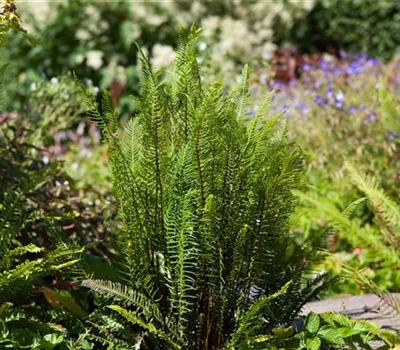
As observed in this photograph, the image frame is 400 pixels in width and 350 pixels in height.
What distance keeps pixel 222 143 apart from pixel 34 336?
77 centimetres

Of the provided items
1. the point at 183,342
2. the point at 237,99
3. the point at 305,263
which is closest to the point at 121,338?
the point at 183,342

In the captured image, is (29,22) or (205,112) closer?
(205,112)

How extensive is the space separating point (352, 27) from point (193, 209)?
872cm

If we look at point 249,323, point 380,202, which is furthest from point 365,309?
point 249,323

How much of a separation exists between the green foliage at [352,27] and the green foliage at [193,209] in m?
7.95

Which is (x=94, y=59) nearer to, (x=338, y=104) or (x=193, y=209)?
(x=338, y=104)

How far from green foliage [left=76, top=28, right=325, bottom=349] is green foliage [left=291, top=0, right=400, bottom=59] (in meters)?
7.95

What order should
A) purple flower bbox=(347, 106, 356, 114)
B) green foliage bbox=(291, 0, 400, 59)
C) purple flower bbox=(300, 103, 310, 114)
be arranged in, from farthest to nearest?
green foliage bbox=(291, 0, 400, 59), purple flower bbox=(300, 103, 310, 114), purple flower bbox=(347, 106, 356, 114)

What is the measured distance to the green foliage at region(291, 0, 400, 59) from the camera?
10.3m

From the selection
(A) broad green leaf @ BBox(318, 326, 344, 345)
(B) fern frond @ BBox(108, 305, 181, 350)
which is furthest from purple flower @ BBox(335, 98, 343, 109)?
(B) fern frond @ BBox(108, 305, 181, 350)

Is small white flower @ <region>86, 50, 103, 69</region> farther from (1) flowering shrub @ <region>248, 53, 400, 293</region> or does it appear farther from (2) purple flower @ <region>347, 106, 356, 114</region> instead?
(2) purple flower @ <region>347, 106, 356, 114</region>

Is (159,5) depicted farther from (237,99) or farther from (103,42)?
(237,99)

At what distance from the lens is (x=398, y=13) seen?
10250mm

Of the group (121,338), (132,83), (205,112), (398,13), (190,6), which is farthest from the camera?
(398,13)
